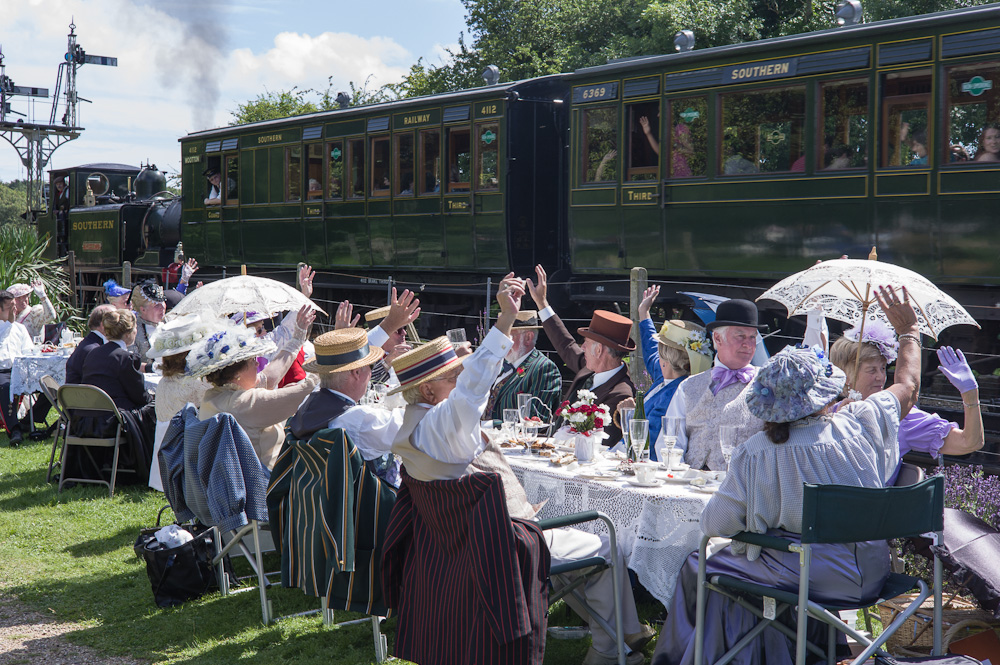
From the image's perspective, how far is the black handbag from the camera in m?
5.59

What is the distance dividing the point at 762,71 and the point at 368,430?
7042 millimetres

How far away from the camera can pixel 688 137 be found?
420 inches

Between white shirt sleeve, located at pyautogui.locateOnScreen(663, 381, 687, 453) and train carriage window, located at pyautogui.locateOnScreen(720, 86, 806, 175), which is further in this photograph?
train carriage window, located at pyautogui.locateOnScreen(720, 86, 806, 175)

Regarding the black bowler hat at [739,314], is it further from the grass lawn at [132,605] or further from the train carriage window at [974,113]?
the train carriage window at [974,113]

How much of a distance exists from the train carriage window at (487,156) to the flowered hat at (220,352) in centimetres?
781

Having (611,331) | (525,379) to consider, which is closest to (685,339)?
(611,331)

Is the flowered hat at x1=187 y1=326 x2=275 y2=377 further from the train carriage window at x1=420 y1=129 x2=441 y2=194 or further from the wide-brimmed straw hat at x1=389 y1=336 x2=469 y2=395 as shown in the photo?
the train carriage window at x1=420 y1=129 x2=441 y2=194

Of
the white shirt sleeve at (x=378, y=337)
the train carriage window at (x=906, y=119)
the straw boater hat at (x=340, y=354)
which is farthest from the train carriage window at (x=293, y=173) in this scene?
the straw boater hat at (x=340, y=354)

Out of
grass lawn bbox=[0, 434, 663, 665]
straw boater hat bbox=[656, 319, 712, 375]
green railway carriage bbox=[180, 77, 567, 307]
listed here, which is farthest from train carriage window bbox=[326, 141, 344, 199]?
straw boater hat bbox=[656, 319, 712, 375]

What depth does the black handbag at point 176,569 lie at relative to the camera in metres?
5.59

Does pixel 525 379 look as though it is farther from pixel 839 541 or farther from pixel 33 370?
pixel 33 370

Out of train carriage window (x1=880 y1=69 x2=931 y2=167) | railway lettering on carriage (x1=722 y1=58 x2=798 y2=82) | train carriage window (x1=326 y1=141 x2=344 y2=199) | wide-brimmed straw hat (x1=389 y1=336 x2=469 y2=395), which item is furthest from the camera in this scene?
train carriage window (x1=326 y1=141 x2=344 y2=199)

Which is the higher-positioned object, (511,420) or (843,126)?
(843,126)

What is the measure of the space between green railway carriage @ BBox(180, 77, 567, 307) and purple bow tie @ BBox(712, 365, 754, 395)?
7719 mm
